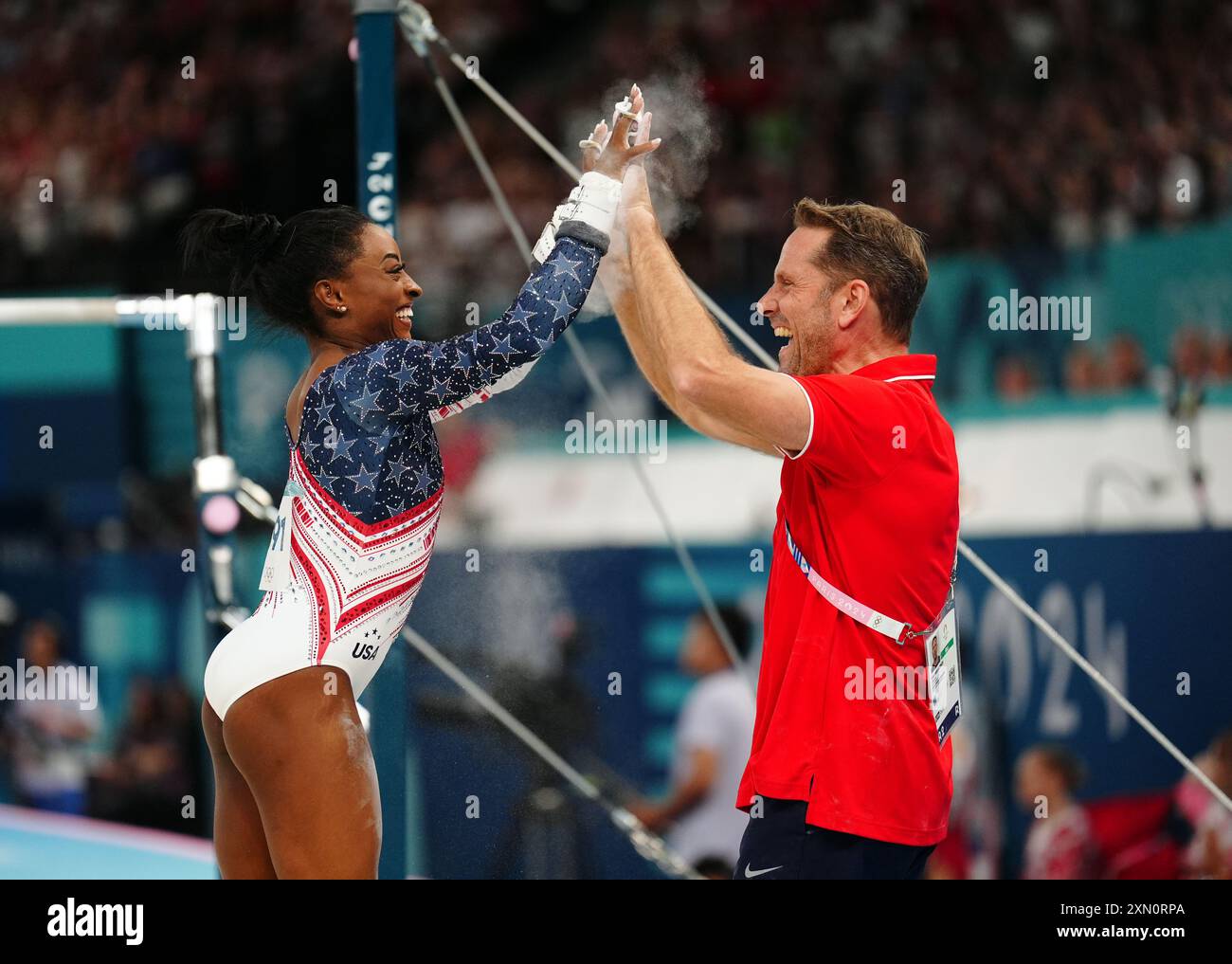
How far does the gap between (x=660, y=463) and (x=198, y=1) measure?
21.3ft

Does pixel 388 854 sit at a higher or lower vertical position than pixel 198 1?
lower

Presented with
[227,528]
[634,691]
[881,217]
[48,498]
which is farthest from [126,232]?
[881,217]

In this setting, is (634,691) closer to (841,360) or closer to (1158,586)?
(1158,586)

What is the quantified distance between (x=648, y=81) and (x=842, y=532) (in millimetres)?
3519

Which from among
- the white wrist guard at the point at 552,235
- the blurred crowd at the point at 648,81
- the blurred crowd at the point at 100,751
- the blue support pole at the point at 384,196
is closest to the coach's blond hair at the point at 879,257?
the white wrist guard at the point at 552,235

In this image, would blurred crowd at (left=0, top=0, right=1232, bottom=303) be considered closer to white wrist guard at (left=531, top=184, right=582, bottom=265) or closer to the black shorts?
white wrist guard at (left=531, top=184, right=582, bottom=265)

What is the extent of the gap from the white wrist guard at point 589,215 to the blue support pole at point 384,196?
764mm

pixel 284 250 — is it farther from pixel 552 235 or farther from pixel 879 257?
pixel 879 257

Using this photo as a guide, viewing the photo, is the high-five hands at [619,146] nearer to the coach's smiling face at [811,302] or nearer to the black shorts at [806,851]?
the coach's smiling face at [811,302]

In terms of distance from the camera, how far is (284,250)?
10.3ft

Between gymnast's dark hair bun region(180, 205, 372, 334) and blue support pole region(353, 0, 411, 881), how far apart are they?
50 cm

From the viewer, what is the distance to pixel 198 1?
11.2m

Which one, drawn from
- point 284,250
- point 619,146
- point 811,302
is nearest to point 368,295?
point 284,250

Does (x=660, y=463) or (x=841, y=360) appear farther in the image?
(x=660, y=463)
